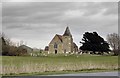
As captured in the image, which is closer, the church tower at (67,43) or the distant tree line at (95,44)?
the distant tree line at (95,44)

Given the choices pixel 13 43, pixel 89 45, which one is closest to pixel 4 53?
pixel 13 43

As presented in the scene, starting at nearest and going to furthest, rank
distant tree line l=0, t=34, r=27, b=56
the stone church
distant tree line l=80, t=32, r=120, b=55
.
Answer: distant tree line l=0, t=34, r=27, b=56
distant tree line l=80, t=32, r=120, b=55
the stone church

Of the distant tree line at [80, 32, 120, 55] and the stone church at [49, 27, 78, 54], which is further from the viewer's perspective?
the stone church at [49, 27, 78, 54]

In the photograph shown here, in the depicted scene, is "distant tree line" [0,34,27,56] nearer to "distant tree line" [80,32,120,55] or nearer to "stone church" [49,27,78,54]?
"distant tree line" [80,32,120,55]

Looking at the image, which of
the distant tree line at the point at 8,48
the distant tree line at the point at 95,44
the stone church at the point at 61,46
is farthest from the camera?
the stone church at the point at 61,46

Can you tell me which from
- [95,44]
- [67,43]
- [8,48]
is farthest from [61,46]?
[8,48]

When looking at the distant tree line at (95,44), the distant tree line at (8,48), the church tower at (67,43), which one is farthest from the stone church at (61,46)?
the distant tree line at (8,48)

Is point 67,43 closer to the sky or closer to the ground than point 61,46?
closer to the sky

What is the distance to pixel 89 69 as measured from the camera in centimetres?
2848

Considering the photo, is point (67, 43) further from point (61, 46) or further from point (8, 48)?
point (8, 48)

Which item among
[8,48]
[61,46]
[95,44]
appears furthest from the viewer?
[61,46]

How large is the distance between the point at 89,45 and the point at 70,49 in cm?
2025

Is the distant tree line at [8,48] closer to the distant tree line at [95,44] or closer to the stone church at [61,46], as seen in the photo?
the distant tree line at [95,44]

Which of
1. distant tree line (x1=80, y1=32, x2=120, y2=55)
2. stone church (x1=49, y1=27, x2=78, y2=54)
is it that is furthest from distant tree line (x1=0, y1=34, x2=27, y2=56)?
stone church (x1=49, y1=27, x2=78, y2=54)
